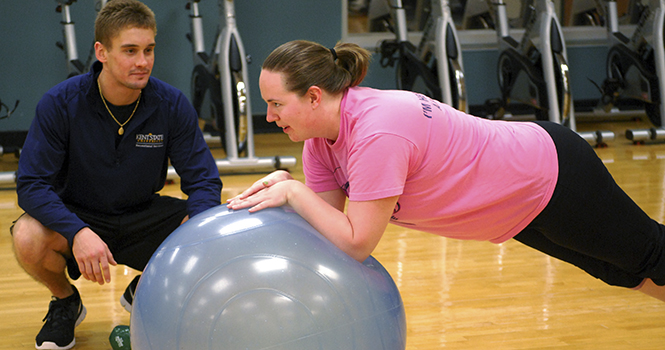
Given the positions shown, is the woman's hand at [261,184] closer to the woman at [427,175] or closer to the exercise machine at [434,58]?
the woman at [427,175]

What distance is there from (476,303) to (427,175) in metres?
0.95

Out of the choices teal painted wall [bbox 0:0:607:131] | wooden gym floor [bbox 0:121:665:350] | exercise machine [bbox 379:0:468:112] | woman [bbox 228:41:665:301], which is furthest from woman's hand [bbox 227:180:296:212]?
teal painted wall [bbox 0:0:607:131]

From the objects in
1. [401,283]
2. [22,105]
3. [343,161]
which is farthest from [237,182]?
[343,161]

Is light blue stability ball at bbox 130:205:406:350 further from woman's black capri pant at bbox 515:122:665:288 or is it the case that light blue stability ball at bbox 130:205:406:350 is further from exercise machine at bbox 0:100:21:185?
exercise machine at bbox 0:100:21:185

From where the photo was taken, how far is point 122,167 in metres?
1.83

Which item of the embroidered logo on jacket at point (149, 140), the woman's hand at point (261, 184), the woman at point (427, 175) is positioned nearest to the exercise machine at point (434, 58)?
the embroidered logo on jacket at point (149, 140)

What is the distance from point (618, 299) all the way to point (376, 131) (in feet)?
4.59

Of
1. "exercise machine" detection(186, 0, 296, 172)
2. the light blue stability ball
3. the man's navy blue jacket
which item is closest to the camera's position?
the light blue stability ball

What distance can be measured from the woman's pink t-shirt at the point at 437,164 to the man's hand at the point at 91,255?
0.59 meters

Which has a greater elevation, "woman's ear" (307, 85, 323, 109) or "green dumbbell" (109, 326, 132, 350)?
"woman's ear" (307, 85, 323, 109)

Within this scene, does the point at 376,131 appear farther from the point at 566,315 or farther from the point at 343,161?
the point at 566,315

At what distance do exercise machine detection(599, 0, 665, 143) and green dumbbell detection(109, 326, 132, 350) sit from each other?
413 cm

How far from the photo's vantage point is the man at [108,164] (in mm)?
1725

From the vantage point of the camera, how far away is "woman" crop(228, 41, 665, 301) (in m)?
1.26
